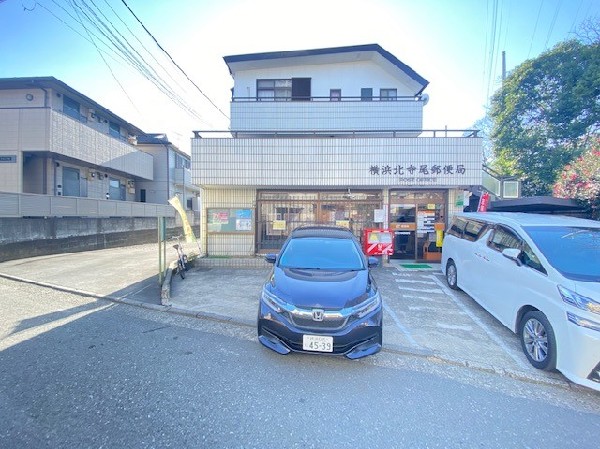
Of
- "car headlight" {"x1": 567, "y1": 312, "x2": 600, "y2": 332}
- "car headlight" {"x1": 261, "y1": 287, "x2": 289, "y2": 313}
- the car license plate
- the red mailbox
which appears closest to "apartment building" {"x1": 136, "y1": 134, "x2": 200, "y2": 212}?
the red mailbox

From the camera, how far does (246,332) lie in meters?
4.23

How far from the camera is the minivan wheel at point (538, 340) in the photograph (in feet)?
10.4

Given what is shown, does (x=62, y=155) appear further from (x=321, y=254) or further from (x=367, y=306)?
(x=367, y=306)

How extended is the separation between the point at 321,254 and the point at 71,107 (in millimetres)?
17609

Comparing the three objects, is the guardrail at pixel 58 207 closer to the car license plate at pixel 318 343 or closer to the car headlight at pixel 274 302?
the car headlight at pixel 274 302

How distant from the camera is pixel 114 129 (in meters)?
18.6

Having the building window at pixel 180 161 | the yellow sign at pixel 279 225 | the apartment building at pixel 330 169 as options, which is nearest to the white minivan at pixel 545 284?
the apartment building at pixel 330 169

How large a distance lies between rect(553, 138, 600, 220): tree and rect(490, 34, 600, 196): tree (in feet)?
21.3

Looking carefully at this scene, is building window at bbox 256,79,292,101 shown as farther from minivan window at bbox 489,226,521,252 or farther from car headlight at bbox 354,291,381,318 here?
car headlight at bbox 354,291,381,318

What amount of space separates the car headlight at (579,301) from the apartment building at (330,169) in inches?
218

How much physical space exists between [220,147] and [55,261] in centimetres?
666

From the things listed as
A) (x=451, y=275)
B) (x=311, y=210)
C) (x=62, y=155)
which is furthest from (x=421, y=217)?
(x=62, y=155)

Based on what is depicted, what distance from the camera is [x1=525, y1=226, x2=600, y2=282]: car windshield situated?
3332 millimetres

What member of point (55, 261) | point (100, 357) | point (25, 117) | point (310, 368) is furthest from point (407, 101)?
point (25, 117)
